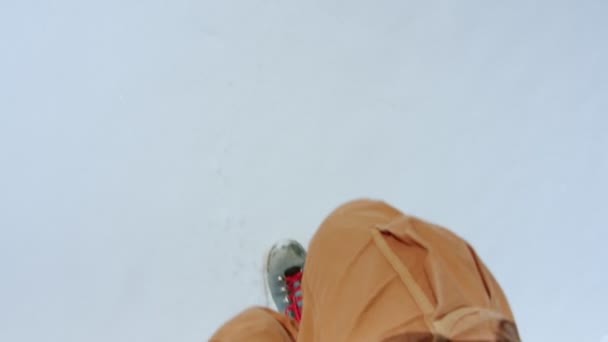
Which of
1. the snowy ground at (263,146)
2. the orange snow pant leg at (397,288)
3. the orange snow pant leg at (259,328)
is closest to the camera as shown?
the orange snow pant leg at (397,288)

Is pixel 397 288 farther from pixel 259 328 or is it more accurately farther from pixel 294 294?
pixel 294 294

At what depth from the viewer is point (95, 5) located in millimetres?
721

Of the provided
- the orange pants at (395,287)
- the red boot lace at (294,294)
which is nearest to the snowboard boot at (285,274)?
the red boot lace at (294,294)

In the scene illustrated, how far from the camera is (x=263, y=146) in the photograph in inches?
30.7

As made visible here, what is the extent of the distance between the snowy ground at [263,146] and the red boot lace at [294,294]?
44 millimetres

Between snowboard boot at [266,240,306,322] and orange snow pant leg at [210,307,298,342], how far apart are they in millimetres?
99

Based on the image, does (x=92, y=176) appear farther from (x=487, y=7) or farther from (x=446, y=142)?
(x=487, y=7)

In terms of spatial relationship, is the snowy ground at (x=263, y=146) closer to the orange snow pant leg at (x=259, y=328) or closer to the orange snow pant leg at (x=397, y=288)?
the orange snow pant leg at (x=259, y=328)

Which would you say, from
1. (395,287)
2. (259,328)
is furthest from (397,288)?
(259,328)

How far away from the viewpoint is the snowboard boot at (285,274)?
761mm

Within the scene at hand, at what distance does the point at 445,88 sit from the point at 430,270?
0.47 metres

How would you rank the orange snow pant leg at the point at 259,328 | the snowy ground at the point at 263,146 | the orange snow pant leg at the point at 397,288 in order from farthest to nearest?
the snowy ground at the point at 263,146 < the orange snow pant leg at the point at 259,328 < the orange snow pant leg at the point at 397,288

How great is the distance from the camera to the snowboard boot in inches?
30.0

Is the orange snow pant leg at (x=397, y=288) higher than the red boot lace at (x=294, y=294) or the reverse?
higher
